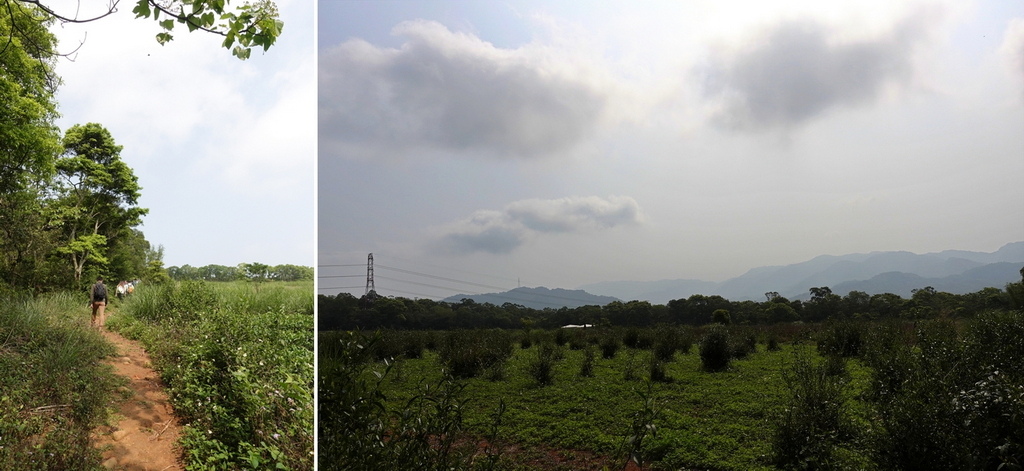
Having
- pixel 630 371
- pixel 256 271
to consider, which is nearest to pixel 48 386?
pixel 630 371

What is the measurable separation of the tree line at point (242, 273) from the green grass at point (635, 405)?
3.29 m

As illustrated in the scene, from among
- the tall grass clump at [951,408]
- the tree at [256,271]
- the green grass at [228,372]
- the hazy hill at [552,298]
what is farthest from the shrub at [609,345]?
the tree at [256,271]

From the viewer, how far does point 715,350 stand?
4.12m

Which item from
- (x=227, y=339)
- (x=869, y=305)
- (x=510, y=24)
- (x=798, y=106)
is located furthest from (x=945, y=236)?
(x=227, y=339)

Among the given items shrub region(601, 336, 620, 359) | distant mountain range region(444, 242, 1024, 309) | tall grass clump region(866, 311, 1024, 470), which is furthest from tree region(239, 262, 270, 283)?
tall grass clump region(866, 311, 1024, 470)

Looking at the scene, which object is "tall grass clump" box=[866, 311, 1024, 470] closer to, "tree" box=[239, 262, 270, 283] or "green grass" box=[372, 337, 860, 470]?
"green grass" box=[372, 337, 860, 470]

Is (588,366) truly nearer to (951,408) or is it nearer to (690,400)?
(690,400)

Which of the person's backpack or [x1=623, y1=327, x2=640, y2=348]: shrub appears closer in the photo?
[x1=623, y1=327, x2=640, y2=348]: shrub

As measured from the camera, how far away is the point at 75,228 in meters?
5.33

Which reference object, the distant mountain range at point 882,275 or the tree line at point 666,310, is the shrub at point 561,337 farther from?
the distant mountain range at point 882,275

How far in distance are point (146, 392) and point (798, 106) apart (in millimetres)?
4605

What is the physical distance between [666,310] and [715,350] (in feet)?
1.67

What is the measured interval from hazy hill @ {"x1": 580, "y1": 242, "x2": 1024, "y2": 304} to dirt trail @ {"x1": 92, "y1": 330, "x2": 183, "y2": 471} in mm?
3561

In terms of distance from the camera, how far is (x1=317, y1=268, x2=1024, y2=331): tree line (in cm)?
351
